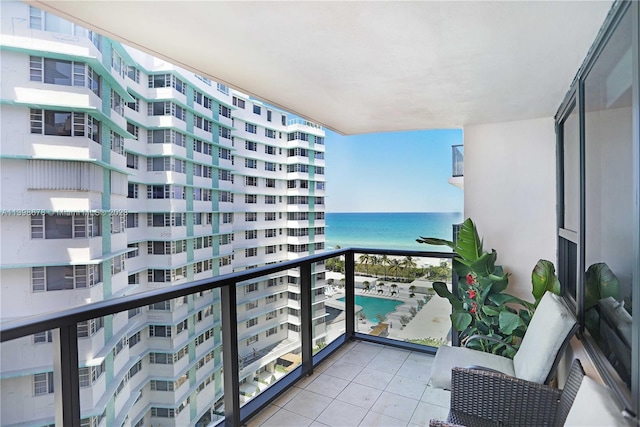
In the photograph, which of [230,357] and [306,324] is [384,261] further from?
[230,357]

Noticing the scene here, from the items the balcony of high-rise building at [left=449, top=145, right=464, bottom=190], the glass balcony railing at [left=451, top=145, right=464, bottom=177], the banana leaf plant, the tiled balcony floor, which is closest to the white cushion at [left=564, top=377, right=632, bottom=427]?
the tiled balcony floor

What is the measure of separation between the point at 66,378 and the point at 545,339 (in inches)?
94.3

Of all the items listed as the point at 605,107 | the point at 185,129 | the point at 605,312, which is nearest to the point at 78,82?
the point at 185,129

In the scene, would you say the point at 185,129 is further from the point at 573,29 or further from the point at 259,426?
the point at 573,29

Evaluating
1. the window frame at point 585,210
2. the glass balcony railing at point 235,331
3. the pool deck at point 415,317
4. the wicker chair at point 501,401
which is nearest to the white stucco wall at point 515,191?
the window frame at point 585,210

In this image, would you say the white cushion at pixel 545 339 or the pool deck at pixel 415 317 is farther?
the pool deck at pixel 415 317

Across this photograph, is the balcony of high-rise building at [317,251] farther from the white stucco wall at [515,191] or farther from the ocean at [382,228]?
the ocean at [382,228]

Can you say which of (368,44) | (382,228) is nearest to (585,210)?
(368,44)

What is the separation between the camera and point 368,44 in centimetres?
→ 178

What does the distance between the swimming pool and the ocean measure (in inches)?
664

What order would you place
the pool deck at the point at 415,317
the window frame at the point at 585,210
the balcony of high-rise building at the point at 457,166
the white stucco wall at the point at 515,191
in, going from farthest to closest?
the balcony of high-rise building at the point at 457,166 < the pool deck at the point at 415,317 < the white stucco wall at the point at 515,191 < the window frame at the point at 585,210

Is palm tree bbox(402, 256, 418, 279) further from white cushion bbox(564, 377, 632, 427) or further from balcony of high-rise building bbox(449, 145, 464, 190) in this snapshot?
white cushion bbox(564, 377, 632, 427)

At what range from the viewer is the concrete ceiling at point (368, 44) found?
4.73 ft

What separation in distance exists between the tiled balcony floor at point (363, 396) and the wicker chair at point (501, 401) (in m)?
0.67
